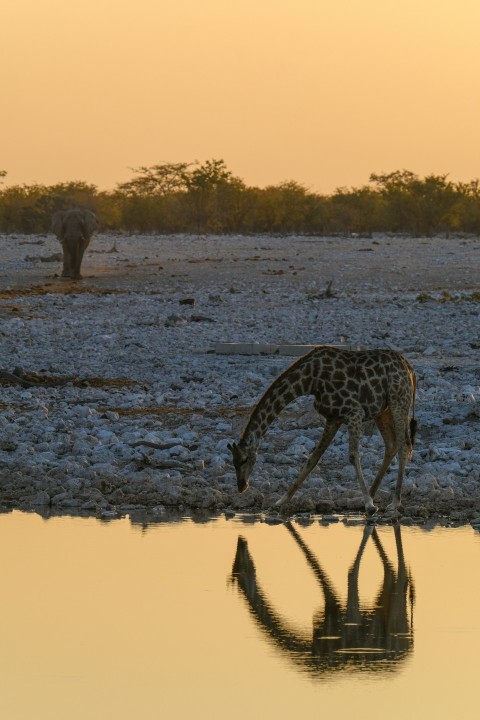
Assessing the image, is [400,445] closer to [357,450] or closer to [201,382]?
[357,450]

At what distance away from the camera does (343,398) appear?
1353cm

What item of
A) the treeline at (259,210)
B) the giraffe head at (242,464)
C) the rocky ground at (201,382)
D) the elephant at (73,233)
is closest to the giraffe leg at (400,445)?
the rocky ground at (201,382)

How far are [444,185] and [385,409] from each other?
7721 centimetres

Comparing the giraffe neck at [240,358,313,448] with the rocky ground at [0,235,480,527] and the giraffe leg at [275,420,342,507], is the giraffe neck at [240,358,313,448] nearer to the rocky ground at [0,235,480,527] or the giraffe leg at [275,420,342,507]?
the giraffe leg at [275,420,342,507]

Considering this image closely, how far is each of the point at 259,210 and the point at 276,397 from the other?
72862 mm

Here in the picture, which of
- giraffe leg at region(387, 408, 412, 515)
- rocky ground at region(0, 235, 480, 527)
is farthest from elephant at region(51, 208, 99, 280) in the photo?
giraffe leg at region(387, 408, 412, 515)

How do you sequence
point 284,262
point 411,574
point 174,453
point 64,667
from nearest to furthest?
point 64,667, point 411,574, point 174,453, point 284,262

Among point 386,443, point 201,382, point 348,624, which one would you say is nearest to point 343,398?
point 386,443

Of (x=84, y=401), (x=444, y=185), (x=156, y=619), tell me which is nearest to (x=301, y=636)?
(x=156, y=619)

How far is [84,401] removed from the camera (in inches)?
746

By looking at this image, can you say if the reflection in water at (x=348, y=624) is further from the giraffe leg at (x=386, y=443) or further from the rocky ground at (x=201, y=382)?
the rocky ground at (x=201, y=382)

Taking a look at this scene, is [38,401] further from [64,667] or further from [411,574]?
[64,667]

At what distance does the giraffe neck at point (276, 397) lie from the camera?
44.4ft

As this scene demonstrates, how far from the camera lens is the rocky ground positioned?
1438cm
